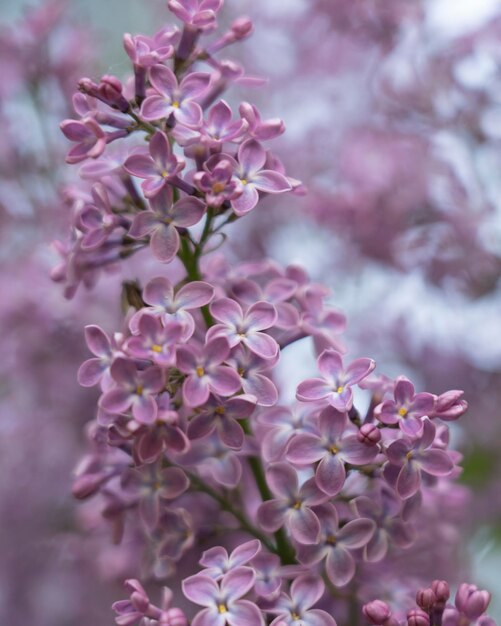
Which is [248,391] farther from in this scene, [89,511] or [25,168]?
[25,168]

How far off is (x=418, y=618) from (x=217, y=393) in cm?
14

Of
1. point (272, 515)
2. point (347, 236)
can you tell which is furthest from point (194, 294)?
point (347, 236)

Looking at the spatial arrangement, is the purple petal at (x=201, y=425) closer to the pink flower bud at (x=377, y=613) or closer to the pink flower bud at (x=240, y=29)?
the pink flower bud at (x=377, y=613)

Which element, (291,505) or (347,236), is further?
(347,236)

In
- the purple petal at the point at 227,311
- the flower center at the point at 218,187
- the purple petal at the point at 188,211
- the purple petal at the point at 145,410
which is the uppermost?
the flower center at the point at 218,187

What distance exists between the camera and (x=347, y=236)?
0.95 meters

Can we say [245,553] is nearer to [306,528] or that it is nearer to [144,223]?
[306,528]

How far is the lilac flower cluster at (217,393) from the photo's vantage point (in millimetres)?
483

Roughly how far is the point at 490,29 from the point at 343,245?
9.7 inches

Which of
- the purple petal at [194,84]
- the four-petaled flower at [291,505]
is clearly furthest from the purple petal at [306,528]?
the purple petal at [194,84]

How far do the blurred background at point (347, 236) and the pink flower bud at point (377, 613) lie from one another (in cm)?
34

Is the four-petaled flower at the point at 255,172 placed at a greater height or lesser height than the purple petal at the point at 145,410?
greater

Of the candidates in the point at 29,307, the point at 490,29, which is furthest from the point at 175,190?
the point at 490,29

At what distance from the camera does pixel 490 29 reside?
965 millimetres
